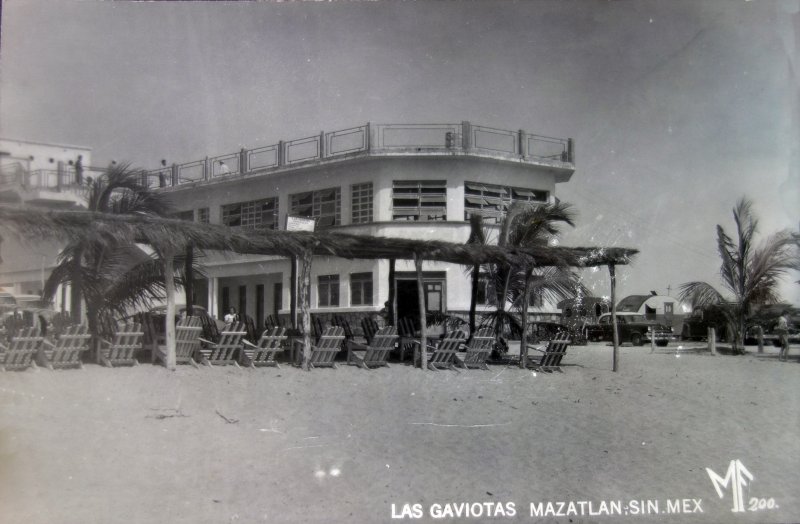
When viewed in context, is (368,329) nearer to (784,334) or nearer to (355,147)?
(355,147)

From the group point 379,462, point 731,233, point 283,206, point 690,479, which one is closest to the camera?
point 379,462

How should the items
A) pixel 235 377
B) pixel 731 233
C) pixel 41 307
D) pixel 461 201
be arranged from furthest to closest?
pixel 461 201
pixel 731 233
pixel 41 307
pixel 235 377

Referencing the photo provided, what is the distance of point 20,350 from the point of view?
7.87 meters

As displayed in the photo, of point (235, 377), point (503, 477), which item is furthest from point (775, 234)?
point (235, 377)

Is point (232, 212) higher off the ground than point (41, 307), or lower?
higher

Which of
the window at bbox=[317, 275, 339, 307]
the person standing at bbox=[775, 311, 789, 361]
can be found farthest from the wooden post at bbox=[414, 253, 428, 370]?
the window at bbox=[317, 275, 339, 307]

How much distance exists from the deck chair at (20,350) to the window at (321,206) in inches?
331

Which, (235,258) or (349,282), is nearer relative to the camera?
(235,258)

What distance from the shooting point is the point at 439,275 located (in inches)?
773

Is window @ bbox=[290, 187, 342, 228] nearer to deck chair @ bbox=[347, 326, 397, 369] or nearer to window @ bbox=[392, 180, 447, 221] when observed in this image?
window @ bbox=[392, 180, 447, 221]

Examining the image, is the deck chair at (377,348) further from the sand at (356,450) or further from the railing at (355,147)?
the railing at (355,147)

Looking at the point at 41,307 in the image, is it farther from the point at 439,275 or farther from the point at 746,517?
the point at 439,275

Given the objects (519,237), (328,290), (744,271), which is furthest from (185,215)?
(744,271)

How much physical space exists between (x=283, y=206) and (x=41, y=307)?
6.99 m
